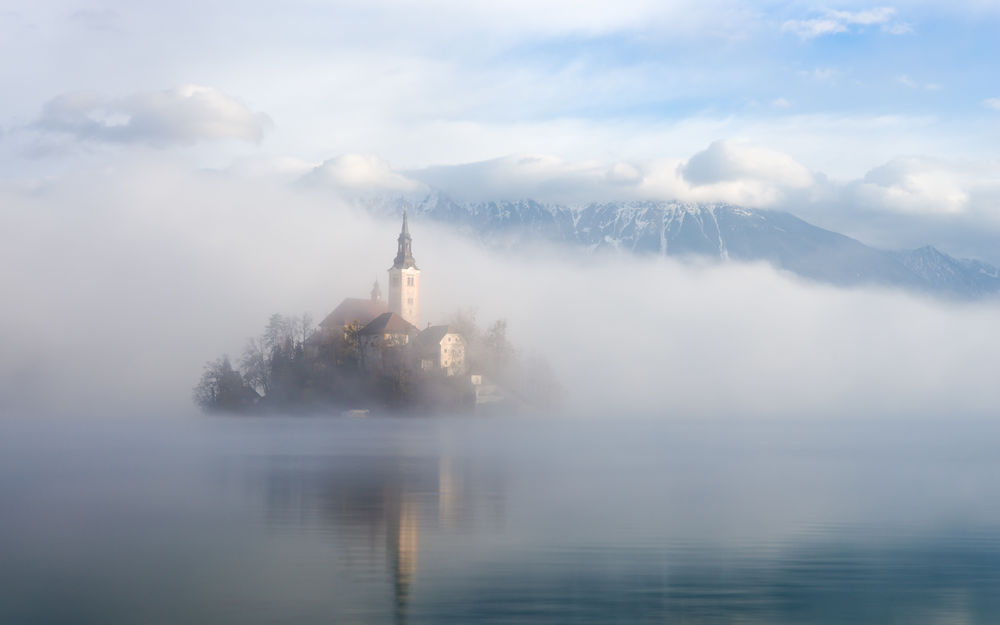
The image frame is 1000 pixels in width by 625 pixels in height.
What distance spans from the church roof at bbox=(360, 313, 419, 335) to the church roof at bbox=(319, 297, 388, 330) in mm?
12352

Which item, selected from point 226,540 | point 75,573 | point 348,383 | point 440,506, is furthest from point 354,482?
point 348,383

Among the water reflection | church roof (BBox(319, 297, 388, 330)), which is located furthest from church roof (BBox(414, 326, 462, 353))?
the water reflection

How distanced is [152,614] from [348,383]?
13608 cm

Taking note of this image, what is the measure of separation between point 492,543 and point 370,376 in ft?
416

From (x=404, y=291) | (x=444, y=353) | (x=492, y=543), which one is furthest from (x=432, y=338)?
(x=492, y=543)

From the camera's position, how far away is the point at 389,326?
173875mm

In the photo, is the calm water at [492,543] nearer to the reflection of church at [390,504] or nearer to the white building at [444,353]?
the reflection of church at [390,504]

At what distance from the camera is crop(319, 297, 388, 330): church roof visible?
19150 cm

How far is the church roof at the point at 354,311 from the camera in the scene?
192m

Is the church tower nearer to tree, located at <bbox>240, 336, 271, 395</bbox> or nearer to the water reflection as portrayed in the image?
tree, located at <bbox>240, 336, 271, 395</bbox>

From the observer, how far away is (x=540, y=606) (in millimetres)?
20516

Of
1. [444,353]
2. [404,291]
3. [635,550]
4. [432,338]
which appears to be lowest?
[635,550]

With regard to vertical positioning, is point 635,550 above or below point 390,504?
below

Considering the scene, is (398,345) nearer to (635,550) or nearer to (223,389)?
(223,389)
